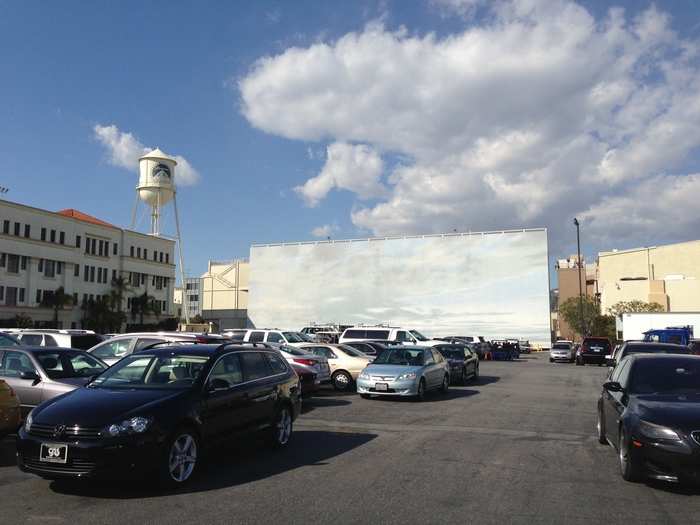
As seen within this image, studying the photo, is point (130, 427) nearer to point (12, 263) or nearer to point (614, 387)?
point (614, 387)

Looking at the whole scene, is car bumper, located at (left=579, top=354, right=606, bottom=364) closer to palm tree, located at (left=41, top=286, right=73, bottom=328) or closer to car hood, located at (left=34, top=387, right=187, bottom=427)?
car hood, located at (left=34, top=387, right=187, bottom=427)

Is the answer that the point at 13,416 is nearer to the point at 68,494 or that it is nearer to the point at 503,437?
the point at 68,494

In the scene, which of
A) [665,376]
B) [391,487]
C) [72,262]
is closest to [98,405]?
[391,487]

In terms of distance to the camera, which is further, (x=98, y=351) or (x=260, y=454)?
(x=98, y=351)

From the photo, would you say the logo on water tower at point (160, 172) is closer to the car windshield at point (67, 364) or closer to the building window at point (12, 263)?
the building window at point (12, 263)

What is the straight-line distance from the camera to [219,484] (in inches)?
288

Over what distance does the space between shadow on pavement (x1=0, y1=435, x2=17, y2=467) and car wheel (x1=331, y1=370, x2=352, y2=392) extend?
1045 cm

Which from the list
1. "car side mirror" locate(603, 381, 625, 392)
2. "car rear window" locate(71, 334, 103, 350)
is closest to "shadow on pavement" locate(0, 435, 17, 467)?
"car rear window" locate(71, 334, 103, 350)

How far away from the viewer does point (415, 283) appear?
85.9 meters

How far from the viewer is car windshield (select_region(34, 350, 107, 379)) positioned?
35.3 feet

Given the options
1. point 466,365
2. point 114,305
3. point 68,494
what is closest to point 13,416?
point 68,494

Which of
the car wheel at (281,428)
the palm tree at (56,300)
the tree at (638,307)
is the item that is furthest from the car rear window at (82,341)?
the tree at (638,307)

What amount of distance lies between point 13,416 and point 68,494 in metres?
2.85

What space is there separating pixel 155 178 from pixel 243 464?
75.7 m
